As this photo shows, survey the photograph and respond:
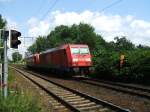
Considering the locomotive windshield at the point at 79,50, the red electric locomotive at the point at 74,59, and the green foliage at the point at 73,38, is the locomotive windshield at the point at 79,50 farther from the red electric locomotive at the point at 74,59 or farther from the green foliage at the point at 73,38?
the green foliage at the point at 73,38

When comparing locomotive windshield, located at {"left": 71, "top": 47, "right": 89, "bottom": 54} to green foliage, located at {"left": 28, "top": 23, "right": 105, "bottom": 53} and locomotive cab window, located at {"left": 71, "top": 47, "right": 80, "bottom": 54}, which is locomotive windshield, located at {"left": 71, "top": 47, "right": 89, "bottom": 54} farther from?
green foliage, located at {"left": 28, "top": 23, "right": 105, "bottom": 53}

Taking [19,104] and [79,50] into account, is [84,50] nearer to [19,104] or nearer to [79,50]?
[79,50]

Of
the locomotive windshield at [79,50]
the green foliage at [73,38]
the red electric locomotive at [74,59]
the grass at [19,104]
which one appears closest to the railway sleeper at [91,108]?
the grass at [19,104]

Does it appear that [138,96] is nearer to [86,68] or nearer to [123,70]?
[123,70]

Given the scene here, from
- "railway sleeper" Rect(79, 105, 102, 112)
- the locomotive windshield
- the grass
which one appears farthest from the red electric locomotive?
the grass

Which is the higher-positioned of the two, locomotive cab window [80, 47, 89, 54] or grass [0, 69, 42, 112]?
locomotive cab window [80, 47, 89, 54]

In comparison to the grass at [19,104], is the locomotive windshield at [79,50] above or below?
above

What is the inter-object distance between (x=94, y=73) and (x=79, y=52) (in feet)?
10.2

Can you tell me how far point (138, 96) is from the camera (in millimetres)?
17469

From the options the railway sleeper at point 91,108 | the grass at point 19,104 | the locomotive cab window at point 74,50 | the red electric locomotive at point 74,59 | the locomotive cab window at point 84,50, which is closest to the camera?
the grass at point 19,104

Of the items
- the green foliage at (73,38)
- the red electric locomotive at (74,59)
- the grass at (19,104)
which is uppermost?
the green foliage at (73,38)

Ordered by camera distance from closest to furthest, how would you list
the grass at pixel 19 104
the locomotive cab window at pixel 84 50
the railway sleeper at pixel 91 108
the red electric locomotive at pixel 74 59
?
the grass at pixel 19 104 → the railway sleeper at pixel 91 108 → the red electric locomotive at pixel 74 59 → the locomotive cab window at pixel 84 50

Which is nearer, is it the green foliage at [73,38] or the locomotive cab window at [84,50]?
the locomotive cab window at [84,50]

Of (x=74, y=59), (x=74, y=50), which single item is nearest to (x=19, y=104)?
(x=74, y=59)
